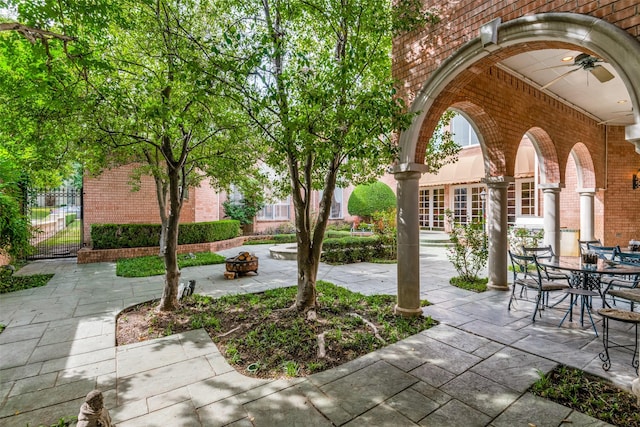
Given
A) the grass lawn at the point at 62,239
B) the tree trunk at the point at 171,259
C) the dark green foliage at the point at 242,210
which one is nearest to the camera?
the tree trunk at the point at 171,259

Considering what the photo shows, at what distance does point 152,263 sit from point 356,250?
685 cm

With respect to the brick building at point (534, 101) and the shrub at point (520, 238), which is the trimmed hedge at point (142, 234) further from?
the shrub at point (520, 238)

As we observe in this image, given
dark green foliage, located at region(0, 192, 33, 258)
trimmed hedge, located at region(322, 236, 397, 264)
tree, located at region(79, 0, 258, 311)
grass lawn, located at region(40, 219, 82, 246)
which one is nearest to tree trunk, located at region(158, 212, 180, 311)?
tree, located at region(79, 0, 258, 311)

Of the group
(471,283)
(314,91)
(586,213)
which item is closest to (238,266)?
(314,91)

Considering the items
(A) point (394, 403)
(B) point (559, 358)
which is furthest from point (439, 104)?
(A) point (394, 403)

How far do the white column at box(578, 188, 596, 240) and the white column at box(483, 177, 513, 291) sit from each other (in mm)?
5759

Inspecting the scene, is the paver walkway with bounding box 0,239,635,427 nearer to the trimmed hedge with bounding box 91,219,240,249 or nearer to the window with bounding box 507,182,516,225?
the trimmed hedge with bounding box 91,219,240,249

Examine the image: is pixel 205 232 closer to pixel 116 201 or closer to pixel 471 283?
pixel 116 201

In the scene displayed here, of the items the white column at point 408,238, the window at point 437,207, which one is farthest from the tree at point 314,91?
the window at point 437,207

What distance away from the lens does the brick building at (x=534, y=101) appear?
10.1 ft

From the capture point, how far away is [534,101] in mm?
7156

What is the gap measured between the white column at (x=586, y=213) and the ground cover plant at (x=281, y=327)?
26.7 ft

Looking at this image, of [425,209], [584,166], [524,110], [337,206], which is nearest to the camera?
[524,110]

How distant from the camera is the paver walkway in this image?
102 inches
